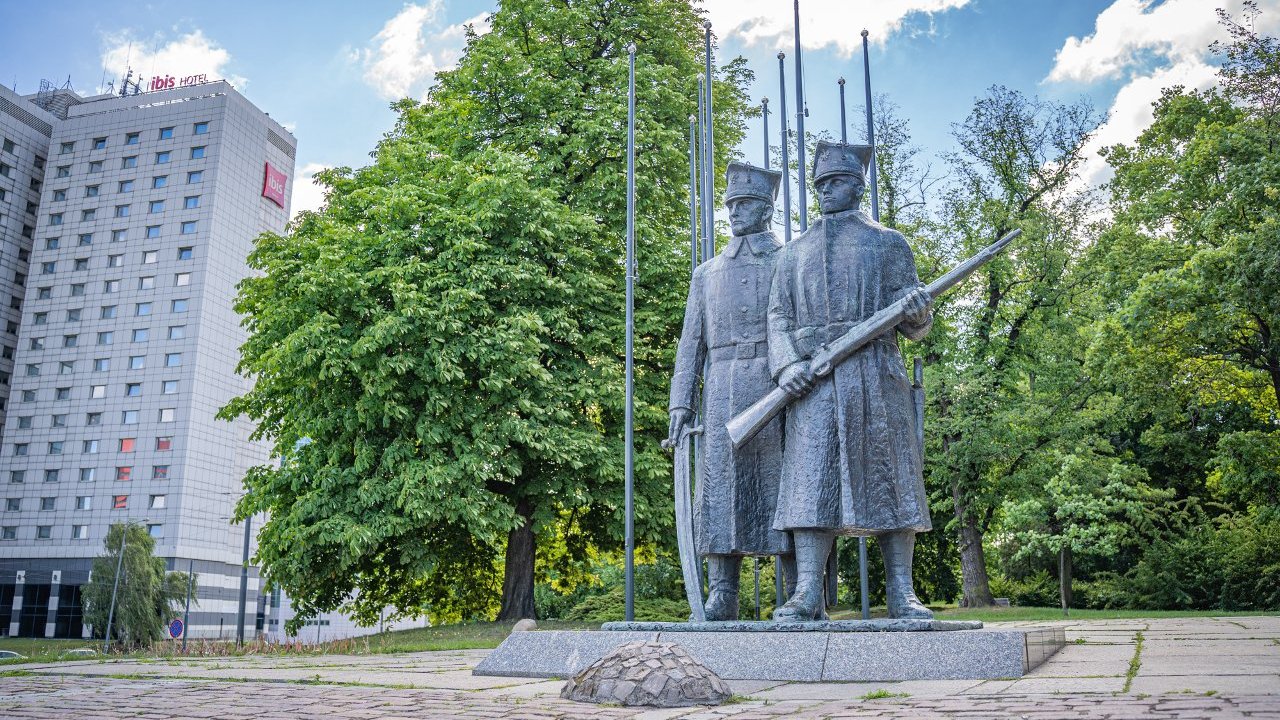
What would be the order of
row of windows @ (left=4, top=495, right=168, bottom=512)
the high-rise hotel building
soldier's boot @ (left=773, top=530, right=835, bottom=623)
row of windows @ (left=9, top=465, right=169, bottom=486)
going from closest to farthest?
soldier's boot @ (left=773, top=530, right=835, bottom=623)
row of windows @ (left=4, top=495, right=168, bottom=512)
row of windows @ (left=9, top=465, right=169, bottom=486)
the high-rise hotel building

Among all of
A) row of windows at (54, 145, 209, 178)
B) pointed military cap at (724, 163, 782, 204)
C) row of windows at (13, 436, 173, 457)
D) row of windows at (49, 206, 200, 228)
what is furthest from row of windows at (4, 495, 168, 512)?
pointed military cap at (724, 163, 782, 204)

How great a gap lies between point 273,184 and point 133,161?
752 centimetres

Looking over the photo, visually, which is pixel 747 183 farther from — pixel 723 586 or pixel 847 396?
pixel 723 586

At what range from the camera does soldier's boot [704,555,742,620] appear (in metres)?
7.81

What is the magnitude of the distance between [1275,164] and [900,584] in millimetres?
17653

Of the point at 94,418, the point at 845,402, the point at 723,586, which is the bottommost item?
the point at 723,586

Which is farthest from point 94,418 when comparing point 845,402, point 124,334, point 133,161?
point 845,402

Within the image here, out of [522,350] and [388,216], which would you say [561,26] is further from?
[522,350]

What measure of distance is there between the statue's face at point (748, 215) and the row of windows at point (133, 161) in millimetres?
53020

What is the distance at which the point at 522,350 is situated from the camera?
16.0 meters

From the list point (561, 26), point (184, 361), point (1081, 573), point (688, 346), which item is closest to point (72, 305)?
point (184, 361)

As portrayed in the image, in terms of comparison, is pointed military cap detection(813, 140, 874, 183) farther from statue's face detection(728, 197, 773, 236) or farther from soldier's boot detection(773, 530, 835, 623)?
soldier's boot detection(773, 530, 835, 623)

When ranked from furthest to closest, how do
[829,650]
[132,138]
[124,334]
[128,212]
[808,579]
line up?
[132,138]
[128,212]
[124,334]
[808,579]
[829,650]

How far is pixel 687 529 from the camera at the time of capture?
7.95 metres
